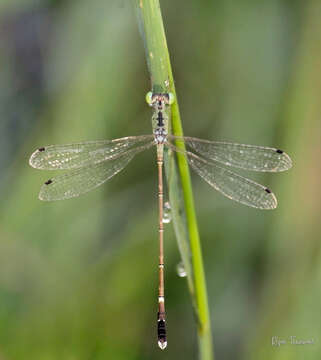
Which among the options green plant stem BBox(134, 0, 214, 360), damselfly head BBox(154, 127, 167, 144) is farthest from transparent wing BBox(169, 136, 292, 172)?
green plant stem BBox(134, 0, 214, 360)

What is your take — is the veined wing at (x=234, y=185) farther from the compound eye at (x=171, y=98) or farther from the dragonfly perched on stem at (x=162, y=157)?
the compound eye at (x=171, y=98)

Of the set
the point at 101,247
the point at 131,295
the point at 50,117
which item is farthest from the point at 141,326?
the point at 50,117

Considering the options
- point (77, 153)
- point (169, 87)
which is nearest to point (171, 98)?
point (169, 87)

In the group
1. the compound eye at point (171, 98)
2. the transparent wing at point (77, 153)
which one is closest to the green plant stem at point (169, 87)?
the compound eye at point (171, 98)

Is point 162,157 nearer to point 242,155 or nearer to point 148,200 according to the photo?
point 242,155

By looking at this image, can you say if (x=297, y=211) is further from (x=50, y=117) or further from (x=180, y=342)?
(x=50, y=117)

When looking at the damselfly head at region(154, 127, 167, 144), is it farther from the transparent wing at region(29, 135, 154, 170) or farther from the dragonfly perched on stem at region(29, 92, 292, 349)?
the transparent wing at region(29, 135, 154, 170)
